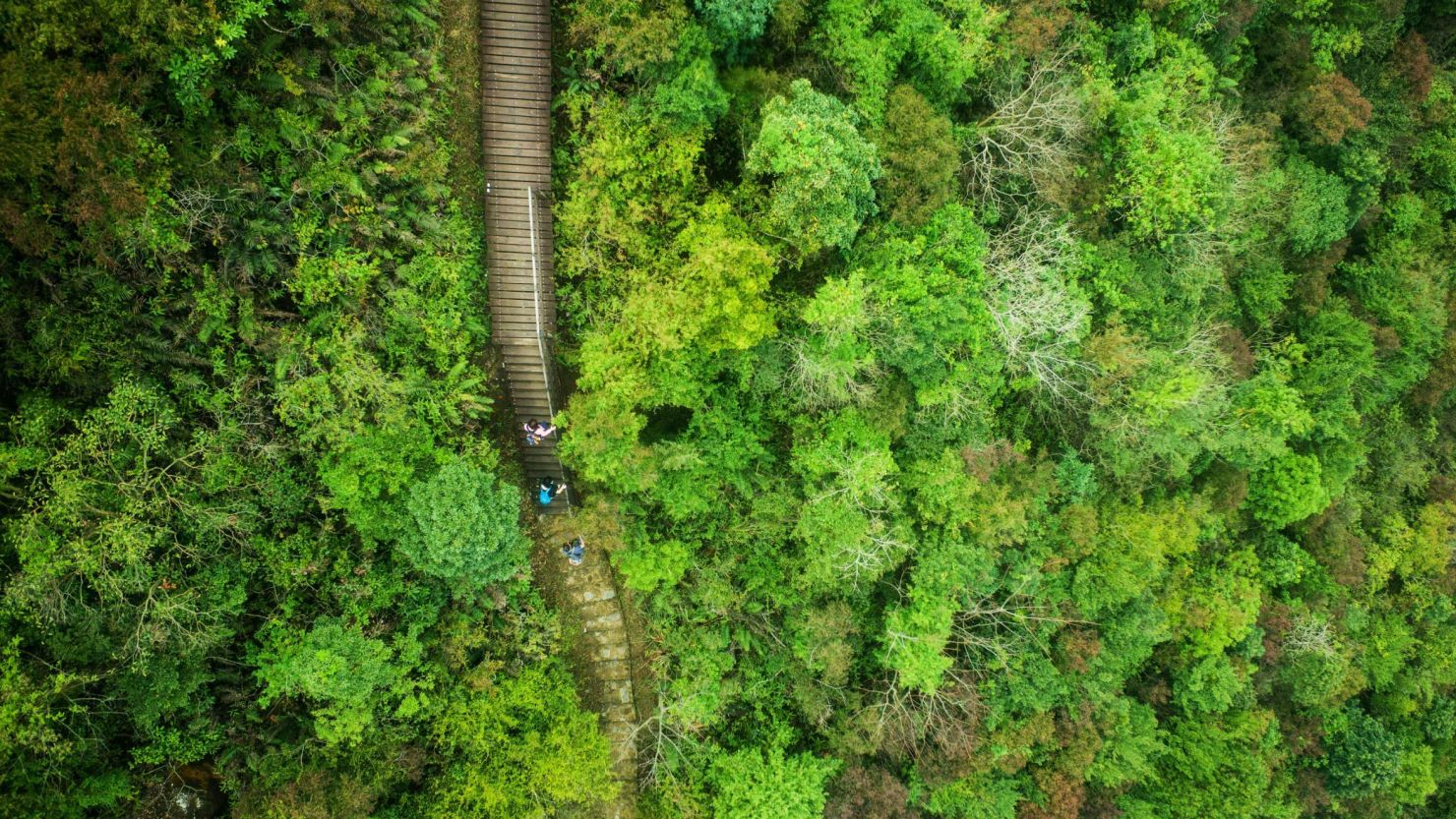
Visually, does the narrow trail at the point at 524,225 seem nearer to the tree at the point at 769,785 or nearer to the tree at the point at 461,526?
the tree at the point at 461,526

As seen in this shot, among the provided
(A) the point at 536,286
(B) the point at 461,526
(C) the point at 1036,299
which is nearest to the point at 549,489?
(B) the point at 461,526

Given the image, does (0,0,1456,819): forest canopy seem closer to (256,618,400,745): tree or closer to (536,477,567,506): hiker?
(256,618,400,745): tree

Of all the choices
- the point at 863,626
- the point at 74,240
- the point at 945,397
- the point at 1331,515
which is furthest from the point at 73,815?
the point at 1331,515

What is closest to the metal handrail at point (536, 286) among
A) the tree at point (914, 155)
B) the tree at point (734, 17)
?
the tree at point (734, 17)

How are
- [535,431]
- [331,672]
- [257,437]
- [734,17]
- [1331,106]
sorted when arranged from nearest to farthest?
[331,672] → [257,437] → [734,17] → [535,431] → [1331,106]

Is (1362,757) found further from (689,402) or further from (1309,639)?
(689,402)

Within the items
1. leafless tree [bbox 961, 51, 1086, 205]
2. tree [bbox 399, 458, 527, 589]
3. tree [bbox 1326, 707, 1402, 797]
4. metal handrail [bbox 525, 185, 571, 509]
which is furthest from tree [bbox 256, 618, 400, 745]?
tree [bbox 1326, 707, 1402, 797]
